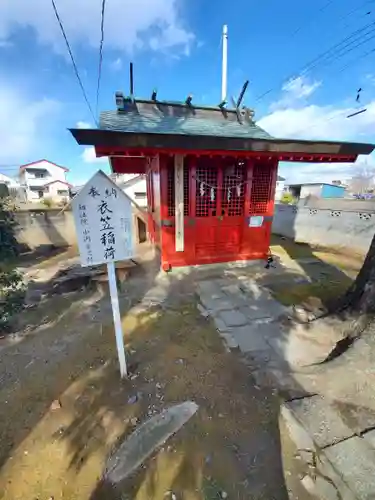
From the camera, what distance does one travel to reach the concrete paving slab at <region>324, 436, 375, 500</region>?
1.73 m

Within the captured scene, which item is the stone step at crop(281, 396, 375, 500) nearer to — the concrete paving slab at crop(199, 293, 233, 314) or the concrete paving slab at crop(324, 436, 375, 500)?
the concrete paving slab at crop(324, 436, 375, 500)

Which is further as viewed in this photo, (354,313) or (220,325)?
(220,325)

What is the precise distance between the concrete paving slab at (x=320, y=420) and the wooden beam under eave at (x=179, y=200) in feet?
14.5

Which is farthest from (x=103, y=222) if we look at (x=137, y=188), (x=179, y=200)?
(x=137, y=188)

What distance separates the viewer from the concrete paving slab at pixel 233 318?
4074 millimetres

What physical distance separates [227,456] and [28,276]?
7.24 metres

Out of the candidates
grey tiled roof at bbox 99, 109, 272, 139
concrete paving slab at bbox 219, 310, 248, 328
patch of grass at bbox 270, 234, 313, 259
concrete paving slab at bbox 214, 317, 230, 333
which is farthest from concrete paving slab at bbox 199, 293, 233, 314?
patch of grass at bbox 270, 234, 313, 259

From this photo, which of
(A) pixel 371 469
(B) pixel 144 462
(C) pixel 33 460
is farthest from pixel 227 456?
(C) pixel 33 460

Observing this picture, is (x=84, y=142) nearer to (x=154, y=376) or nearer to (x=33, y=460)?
(x=154, y=376)

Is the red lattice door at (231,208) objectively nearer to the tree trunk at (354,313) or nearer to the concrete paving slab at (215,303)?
the concrete paving slab at (215,303)

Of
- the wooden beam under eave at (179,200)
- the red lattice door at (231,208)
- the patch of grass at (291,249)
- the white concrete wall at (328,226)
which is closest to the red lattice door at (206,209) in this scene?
the red lattice door at (231,208)

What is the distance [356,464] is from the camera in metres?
1.87

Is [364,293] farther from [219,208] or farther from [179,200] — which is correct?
[179,200]

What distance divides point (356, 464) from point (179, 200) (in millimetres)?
5209
